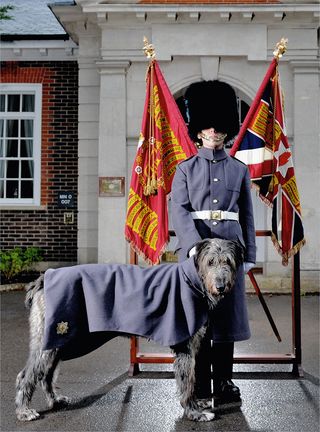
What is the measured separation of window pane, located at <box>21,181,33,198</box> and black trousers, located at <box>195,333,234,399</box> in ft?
26.5

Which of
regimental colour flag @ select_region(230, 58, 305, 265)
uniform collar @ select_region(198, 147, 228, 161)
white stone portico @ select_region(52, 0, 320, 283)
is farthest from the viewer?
white stone portico @ select_region(52, 0, 320, 283)

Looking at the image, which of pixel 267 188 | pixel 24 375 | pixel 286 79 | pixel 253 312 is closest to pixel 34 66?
pixel 286 79

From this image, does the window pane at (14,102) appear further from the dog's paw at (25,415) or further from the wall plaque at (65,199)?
the dog's paw at (25,415)

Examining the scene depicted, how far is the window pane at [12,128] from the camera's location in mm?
11797

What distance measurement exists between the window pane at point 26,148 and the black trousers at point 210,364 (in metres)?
8.31

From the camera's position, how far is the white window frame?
37.9 feet

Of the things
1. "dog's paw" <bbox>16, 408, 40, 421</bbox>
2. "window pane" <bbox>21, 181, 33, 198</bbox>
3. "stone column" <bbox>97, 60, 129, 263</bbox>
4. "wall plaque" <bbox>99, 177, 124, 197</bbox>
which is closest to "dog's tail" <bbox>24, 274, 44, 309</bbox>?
"dog's paw" <bbox>16, 408, 40, 421</bbox>

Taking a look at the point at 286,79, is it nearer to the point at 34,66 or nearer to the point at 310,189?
the point at 310,189

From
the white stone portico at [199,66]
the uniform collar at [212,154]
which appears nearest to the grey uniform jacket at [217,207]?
the uniform collar at [212,154]

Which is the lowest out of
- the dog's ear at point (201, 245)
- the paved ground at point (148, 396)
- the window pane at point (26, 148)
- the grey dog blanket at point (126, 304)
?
the paved ground at point (148, 396)

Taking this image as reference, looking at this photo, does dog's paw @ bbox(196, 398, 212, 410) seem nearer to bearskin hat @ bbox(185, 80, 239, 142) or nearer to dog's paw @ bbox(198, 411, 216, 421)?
dog's paw @ bbox(198, 411, 216, 421)

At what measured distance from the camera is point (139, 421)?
402 centimetres

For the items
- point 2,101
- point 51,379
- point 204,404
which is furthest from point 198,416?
point 2,101

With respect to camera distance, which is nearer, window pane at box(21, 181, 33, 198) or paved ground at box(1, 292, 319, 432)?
paved ground at box(1, 292, 319, 432)
